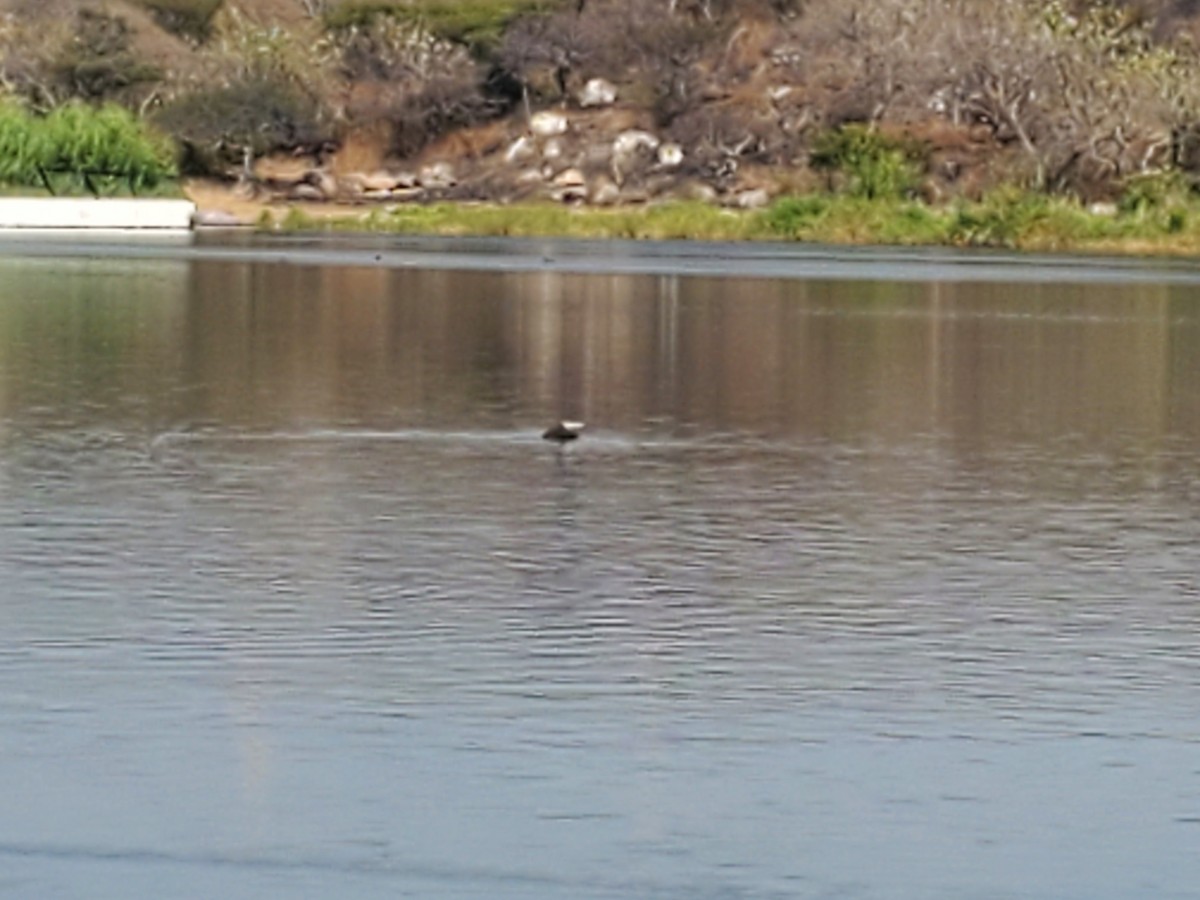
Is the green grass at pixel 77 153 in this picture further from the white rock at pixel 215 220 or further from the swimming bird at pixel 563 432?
the swimming bird at pixel 563 432

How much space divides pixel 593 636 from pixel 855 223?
223 ft

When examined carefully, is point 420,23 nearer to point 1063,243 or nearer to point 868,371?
point 1063,243

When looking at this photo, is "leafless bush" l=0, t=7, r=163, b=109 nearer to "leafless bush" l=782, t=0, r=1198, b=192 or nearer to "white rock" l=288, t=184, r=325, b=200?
"white rock" l=288, t=184, r=325, b=200

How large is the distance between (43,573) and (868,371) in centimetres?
1625

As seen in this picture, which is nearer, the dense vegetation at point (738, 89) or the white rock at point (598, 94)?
the dense vegetation at point (738, 89)

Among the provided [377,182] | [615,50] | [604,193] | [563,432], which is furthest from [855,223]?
[563,432]

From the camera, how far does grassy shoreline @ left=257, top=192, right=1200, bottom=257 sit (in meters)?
76.9

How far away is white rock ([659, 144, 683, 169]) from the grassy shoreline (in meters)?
6.17

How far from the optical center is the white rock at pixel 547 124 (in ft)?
309

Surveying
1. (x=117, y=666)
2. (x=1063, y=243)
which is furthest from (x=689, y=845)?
(x=1063, y=243)

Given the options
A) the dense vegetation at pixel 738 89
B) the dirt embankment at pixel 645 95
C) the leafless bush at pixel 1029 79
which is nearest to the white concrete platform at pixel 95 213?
the dense vegetation at pixel 738 89

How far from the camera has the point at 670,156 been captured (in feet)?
304

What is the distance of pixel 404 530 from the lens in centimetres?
1633

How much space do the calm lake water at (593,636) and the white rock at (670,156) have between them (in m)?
64.1
